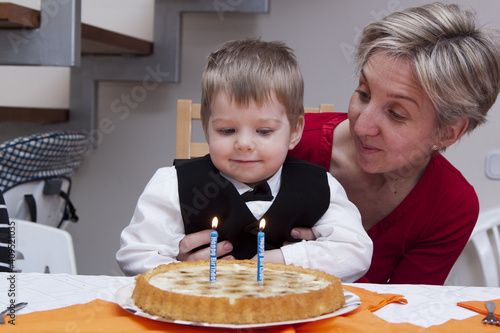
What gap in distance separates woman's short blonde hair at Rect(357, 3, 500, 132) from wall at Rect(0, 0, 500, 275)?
1.23 m

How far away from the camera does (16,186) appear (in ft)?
6.57

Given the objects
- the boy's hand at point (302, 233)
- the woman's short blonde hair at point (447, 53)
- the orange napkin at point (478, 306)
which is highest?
the woman's short blonde hair at point (447, 53)

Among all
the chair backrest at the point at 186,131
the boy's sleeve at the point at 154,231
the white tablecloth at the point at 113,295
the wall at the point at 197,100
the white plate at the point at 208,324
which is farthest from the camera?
the wall at the point at 197,100

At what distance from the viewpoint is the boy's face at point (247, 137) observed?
105cm

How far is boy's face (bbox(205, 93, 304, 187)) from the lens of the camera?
3.45 ft

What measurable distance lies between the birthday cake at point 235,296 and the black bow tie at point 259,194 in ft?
0.94

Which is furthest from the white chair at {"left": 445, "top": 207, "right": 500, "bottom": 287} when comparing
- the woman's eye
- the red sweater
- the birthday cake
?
the birthday cake

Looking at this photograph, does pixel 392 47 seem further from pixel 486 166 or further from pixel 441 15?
pixel 486 166

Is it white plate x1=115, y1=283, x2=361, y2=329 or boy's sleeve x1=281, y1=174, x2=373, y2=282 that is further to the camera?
boy's sleeve x1=281, y1=174, x2=373, y2=282

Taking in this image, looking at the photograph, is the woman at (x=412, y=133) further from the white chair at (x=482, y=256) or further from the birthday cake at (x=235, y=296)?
the white chair at (x=482, y=256)

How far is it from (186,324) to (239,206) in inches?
18.2

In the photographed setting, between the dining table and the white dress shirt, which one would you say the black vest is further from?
the dining table

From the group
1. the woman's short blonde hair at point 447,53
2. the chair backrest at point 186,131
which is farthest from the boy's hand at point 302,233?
the chair backrest at point 186,131

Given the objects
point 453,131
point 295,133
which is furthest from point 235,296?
point 453,131
